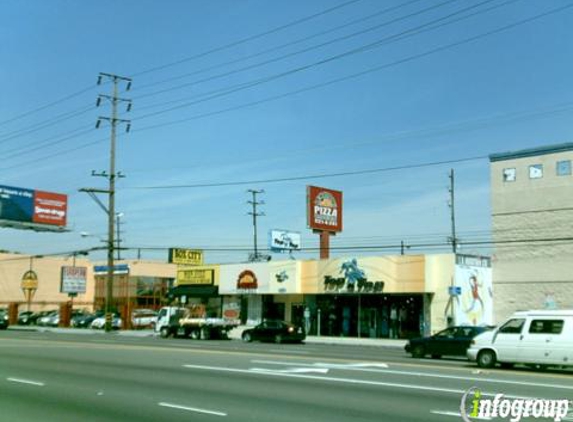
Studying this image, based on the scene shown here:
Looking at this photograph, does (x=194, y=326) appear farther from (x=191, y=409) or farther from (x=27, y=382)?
(x=191, y=409)

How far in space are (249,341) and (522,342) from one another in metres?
21.8

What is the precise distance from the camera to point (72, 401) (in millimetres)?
13531

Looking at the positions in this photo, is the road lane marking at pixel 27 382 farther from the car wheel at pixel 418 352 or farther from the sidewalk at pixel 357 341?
the sidewalk at pixel 357 341

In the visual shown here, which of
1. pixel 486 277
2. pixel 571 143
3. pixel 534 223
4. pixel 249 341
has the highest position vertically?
pixel 571 143

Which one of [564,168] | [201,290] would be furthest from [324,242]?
[564,168]

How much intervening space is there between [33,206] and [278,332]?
116ft

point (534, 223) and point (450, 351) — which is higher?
point (534, 223)

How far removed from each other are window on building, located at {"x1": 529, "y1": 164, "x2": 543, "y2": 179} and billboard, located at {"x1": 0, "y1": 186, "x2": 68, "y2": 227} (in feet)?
141

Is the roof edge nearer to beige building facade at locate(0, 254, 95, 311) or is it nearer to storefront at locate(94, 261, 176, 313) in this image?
storefront at locate(94, 261, 176, 313)

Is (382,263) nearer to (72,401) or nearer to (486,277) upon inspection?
(486,277)

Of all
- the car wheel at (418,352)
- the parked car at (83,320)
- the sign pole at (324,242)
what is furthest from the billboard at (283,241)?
the car wheel at (418,352)

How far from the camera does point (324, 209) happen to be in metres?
56.2

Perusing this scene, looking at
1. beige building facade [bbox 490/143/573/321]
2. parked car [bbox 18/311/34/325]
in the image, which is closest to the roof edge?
beige building facade [bbox 490/143/573/321]

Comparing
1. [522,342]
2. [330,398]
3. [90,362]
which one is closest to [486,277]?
[522,342]
